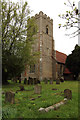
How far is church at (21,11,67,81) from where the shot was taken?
971 inches

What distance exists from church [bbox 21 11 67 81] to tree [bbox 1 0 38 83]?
967cm

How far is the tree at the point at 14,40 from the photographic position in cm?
1365

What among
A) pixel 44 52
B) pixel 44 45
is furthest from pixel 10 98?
pixel 44 45

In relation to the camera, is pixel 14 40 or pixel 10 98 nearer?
pixel 10 98

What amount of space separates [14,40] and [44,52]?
12273 millimetres

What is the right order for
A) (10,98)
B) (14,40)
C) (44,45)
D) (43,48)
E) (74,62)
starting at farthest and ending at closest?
(44,45)
(43,48)
(74,62)
(14,40)
(10,98)

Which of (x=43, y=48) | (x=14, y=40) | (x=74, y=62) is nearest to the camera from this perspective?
(x=14, y=40)

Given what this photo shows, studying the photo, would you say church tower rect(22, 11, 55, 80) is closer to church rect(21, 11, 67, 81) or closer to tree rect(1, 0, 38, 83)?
church rect(21, 11, 67, 81)

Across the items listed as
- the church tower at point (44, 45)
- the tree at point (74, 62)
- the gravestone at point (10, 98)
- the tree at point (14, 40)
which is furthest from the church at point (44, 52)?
the gravestone at point (10, 98)

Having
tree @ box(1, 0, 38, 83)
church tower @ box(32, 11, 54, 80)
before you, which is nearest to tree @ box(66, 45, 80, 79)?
church tower @ box(32, 11, 54, 80)

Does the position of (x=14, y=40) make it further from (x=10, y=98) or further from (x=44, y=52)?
(x=44, y=52)

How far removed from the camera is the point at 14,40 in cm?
1435

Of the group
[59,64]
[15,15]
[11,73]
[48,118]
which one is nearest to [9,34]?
[15,15]

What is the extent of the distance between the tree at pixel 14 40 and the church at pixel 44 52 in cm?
967
